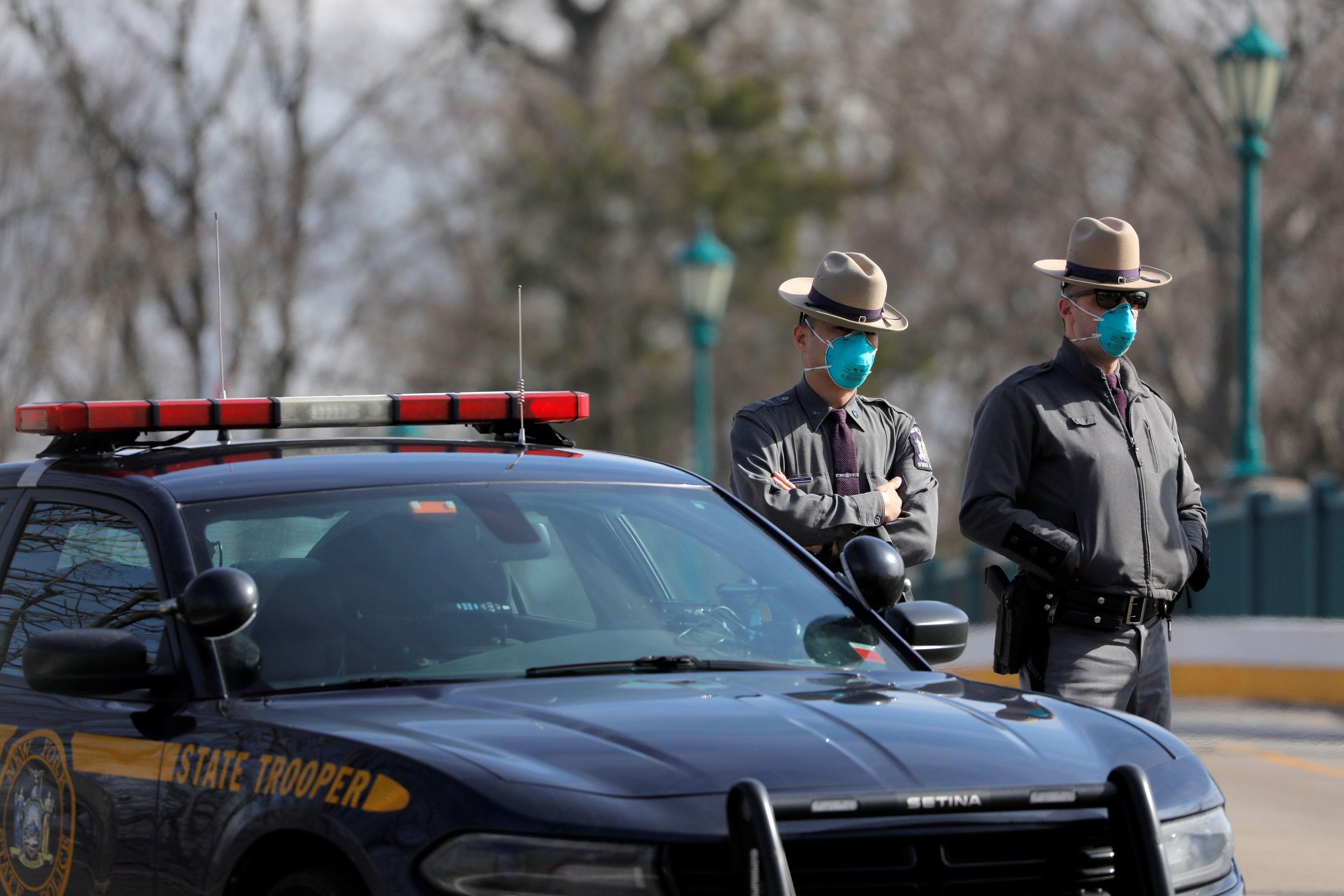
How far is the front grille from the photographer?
3043 mm

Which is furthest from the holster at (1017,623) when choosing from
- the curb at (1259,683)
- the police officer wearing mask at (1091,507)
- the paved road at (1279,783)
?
the curb at (1259,683)

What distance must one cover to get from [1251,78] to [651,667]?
40.7 ft

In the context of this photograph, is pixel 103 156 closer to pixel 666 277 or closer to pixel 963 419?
pixel 666 277

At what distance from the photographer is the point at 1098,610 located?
18.0 feet

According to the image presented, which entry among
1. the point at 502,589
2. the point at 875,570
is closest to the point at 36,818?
the point at 502,589

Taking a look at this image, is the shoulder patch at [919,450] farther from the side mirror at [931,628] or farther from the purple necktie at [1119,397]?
the side mirror at [931,628]

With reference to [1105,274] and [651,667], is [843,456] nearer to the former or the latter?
[1105,274]

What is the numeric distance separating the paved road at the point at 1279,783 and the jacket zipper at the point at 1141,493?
1.92m

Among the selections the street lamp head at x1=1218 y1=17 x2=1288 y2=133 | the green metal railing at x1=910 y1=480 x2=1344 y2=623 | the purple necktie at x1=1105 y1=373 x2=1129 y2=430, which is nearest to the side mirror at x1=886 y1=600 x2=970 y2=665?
the purple necktie at x1=1105 y1=373 x2=1129 y2=430

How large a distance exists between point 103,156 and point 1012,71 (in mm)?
14210

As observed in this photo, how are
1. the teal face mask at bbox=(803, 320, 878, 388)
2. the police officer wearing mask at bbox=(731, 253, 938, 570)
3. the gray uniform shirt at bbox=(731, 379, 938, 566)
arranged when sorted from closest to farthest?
the gray uniform shirt at bbox=(731, 379, 938, 566)
the police officer wearing mask at bbox=(731, 253, 938, 570)
the teal face mask at bbox=(803, 320, 878, 388)

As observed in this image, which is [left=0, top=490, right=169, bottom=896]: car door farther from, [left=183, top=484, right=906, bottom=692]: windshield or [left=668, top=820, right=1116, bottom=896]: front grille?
[left=668, top=820, right=1116, bottom=896]: front grille

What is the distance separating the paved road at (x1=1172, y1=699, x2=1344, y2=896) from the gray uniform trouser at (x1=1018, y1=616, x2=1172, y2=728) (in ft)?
5.48

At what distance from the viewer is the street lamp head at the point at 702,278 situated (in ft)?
70.2
